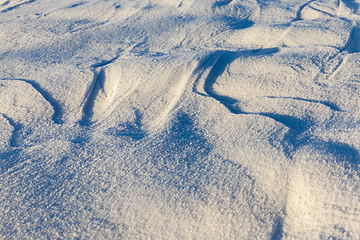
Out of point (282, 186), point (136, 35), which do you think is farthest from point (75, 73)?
point (282, 186)

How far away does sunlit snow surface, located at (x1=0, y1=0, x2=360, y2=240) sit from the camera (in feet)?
3.19

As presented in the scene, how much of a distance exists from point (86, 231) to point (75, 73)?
0.95 metres

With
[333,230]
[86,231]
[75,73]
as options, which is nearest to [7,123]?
[75,73]

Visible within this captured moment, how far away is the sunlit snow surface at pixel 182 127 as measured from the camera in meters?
0.97

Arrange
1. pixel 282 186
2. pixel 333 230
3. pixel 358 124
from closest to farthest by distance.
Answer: pixel 333 230 < pixel 282 186 < pixel 358 124

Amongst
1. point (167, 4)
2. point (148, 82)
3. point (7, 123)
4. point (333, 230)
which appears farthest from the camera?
point (167, 4)

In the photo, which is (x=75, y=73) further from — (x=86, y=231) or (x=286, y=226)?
(x=286, y=226)

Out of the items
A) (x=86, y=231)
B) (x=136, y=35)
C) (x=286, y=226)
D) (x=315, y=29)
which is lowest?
(x=286, y=226)

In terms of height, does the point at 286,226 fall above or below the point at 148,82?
below

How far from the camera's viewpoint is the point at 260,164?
1.11 meters

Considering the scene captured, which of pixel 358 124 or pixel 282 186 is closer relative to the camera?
pixel 282 186

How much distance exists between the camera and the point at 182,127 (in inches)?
51.6

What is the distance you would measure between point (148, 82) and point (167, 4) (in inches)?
41.9

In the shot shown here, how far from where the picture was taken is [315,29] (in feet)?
6.06
